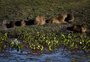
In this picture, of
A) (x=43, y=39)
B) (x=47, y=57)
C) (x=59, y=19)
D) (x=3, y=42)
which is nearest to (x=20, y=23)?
(x=59, y=19)

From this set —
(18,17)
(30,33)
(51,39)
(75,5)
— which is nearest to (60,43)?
→ (51,39)

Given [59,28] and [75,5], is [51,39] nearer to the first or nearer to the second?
[59,28]

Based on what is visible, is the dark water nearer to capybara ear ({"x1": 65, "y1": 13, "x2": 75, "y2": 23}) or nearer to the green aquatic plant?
the green aquatic plant

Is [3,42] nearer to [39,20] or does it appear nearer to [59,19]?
[39,20]

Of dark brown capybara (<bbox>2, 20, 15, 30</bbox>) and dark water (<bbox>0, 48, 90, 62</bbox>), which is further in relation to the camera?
dark brown capybara (<bbox>2, 20, 15, 30</bbox>)

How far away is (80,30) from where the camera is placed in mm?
20547

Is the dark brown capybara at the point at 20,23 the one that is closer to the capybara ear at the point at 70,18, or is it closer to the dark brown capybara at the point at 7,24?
the dark brown capybara at the point at 7,24

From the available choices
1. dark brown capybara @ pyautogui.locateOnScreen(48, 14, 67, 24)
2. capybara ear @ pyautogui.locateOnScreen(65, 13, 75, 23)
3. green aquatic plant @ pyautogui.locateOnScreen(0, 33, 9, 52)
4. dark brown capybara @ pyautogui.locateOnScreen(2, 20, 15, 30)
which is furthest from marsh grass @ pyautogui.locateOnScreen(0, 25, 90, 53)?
capybara ear @ pyautogui.locateOnScreen(65, 13, 75, 23)

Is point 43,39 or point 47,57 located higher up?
point 43,39

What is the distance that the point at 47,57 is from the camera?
53.5 ft

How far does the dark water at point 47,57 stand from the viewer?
15969 millimetres

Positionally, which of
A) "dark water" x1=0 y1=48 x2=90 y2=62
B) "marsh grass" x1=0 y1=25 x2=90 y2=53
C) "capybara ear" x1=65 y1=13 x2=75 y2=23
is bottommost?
"dark water" x1=0 y1=48 x2=90 y2=62

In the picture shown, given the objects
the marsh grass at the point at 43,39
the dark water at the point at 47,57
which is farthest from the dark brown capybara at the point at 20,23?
the dark water at the point at 47,57

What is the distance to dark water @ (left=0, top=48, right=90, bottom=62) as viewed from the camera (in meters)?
16.0
